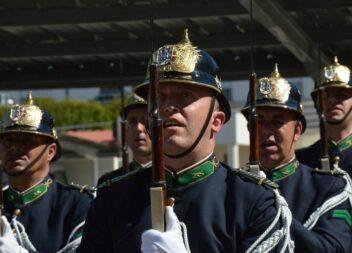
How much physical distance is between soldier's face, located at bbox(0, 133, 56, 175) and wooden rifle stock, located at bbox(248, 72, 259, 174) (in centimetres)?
156

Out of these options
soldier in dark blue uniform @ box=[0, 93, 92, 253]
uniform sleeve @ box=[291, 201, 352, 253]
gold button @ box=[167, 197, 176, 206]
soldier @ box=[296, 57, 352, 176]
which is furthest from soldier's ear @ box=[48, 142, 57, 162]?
gold button @ box=[167, 197, 176, 206]

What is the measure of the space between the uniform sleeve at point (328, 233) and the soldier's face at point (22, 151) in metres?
2.21

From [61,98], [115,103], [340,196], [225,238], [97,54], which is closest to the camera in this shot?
[225,238]

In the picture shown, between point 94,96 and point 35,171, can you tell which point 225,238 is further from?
point 94,96

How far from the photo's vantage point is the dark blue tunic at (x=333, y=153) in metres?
10.3

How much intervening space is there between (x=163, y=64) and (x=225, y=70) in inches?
306

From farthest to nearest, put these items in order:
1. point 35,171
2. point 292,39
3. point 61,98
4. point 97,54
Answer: point 61,98 → point 97,54 → point 292,39 → point 35,171

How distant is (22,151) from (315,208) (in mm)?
2174

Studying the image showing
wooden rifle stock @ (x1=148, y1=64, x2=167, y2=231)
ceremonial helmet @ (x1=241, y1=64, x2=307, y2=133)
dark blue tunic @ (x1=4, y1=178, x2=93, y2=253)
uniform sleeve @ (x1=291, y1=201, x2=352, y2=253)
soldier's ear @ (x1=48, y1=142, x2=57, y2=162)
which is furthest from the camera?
soldier's ear @ (x1=48, y1=142, x2=57, y2=162)

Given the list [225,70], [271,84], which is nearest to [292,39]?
[225,70]

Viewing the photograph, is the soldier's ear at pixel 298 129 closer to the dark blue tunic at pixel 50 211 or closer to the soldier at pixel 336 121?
the soldier at pixel 336 121

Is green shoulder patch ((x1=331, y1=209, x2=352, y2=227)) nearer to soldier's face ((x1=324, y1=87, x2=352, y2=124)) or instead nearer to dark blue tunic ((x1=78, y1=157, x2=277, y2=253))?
dark blue tunic ((x1=78, y1=157, x2=277, y2=253))

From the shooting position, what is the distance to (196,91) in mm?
6129

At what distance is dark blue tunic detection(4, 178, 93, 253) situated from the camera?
8.55m
